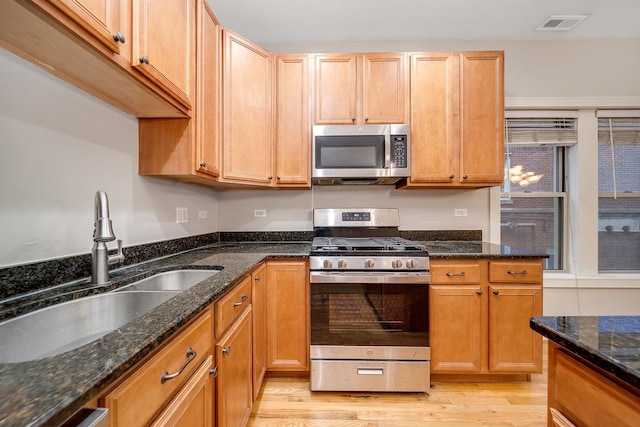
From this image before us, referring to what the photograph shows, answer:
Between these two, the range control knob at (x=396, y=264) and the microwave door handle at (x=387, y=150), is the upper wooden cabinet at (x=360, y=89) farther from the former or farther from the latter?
the range control knob at (x=396, y=264)

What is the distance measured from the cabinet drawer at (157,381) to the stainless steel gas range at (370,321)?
998 millimetres

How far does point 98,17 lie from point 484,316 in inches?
97.8

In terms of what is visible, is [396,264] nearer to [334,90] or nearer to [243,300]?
[243,300]

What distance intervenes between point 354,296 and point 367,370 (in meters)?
0.50

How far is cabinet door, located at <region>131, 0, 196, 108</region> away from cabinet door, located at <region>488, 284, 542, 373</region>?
2.27 m

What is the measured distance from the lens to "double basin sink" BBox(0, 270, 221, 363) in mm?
818

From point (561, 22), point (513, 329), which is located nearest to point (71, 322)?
point (513, 329)

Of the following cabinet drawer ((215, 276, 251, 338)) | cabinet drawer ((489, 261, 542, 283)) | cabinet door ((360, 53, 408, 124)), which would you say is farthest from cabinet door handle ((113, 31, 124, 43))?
cabinet drawer ((489, 261, 542, 283))

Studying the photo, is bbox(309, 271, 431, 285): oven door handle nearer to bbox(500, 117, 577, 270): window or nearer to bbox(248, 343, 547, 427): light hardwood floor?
bbox(248, 343, 547, 427): light hardwood floor

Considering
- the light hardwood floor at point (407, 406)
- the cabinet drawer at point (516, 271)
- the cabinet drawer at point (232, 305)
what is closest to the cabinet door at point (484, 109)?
the cabinet drawer at point (516, 271)

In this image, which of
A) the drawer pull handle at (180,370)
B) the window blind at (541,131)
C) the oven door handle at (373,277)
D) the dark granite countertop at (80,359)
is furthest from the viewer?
the window blind at (541,131)

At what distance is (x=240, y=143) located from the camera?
2.01 metres

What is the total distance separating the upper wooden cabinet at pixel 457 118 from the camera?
214cm

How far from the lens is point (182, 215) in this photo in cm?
202
